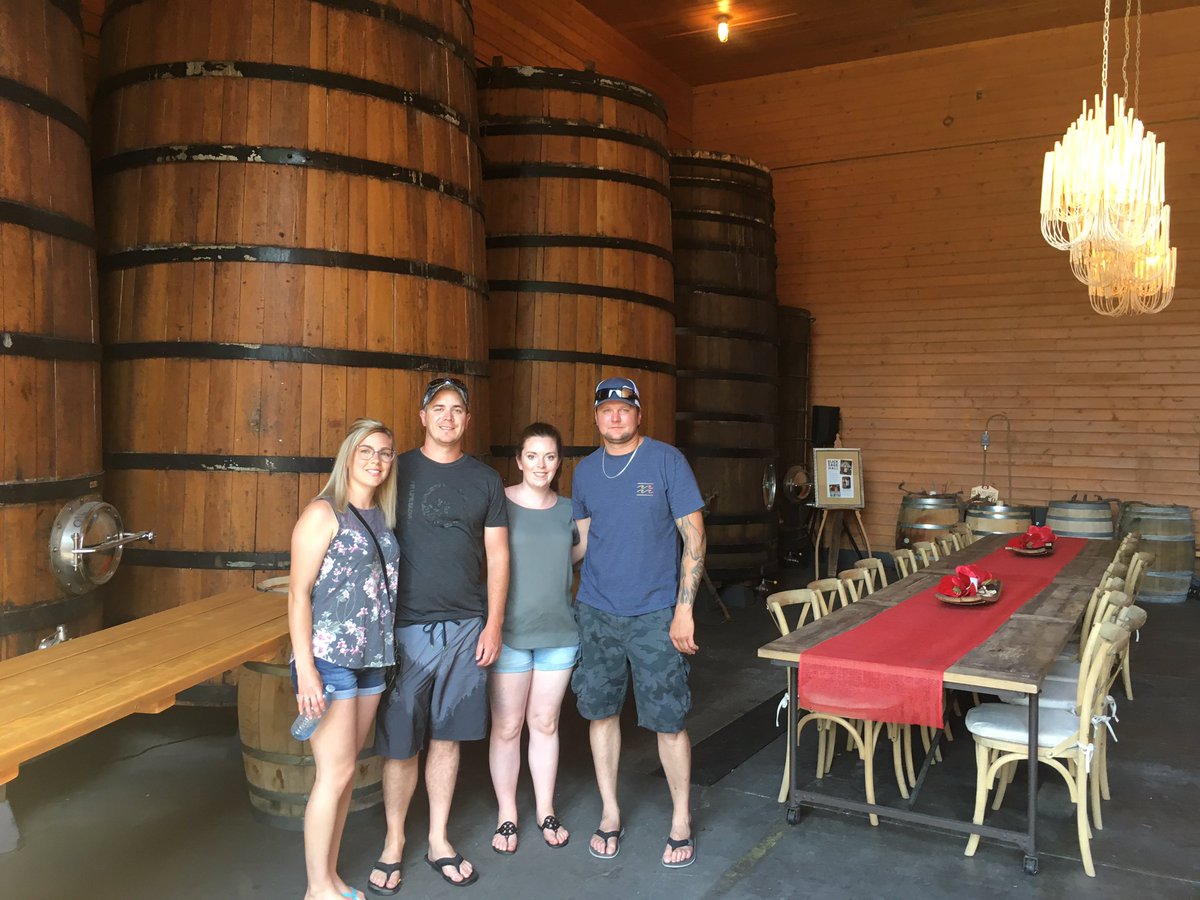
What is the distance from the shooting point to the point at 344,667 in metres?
2.59

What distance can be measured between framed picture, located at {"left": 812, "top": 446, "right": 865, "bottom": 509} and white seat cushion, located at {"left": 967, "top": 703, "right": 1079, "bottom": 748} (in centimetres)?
532

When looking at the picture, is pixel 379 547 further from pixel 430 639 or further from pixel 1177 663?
pixel 1177 663

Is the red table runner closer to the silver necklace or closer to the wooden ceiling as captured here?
the silver necklace

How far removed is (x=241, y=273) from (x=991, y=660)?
9.29ft

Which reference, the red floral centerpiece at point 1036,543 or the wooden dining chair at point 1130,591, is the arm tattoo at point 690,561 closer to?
the wooden dining chair at point 1130,591

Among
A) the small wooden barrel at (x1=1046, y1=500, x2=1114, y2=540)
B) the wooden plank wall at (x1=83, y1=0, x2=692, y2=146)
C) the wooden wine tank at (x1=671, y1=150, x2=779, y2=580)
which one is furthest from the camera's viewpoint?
the small wooden barrel at (x1=1046, y1=500, x2=1114, y2=540)

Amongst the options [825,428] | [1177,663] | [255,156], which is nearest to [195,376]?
[255,156]

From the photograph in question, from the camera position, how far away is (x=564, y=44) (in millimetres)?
8680

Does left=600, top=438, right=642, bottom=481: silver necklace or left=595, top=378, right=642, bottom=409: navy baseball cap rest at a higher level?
left=595, top=378, right=642, bottom=409: navy baseball cap

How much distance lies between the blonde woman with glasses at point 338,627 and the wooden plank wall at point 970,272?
8.09m

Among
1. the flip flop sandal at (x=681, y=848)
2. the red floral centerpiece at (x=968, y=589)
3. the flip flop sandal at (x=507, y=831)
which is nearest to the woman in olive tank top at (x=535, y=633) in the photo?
the flip flop sandal at (x=507, y=831)

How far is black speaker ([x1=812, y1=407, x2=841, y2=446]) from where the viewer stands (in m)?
9.96

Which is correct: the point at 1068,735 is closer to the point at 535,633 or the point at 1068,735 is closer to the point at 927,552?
the point at 535,633

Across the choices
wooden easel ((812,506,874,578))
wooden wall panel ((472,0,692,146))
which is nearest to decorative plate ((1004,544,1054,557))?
wooden easel ((812,506,874,578))
